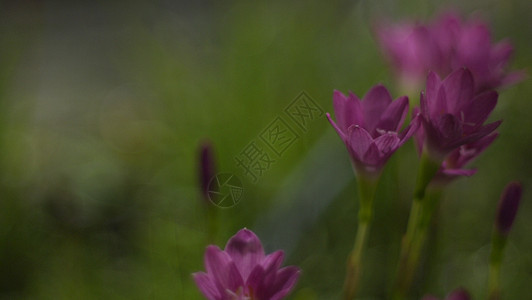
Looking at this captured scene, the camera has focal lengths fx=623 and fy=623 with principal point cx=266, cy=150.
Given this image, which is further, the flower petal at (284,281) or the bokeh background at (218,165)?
the bokeh background at (218,165)

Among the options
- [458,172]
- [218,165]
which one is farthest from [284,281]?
[218,165]

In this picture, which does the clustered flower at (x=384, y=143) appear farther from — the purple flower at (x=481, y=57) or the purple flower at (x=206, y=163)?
the purple flower at (x=481, y=57)

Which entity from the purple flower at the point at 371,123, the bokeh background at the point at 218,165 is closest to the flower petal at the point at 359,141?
the purple flower at the point at 371,123

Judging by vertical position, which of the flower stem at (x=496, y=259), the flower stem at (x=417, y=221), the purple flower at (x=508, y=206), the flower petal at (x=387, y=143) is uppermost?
the flower petal at (x=387, y=143)

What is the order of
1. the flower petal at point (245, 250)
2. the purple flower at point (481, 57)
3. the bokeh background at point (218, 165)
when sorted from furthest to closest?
the bokeh background at point (218, 165), the purple flower at point (481, 57), the flower petal at point (245, 250)

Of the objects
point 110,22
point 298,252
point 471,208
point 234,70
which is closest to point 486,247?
point 471,208

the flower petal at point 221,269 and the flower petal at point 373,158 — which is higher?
the flower petal at point 221,269

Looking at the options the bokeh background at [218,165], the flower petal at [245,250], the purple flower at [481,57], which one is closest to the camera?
the flower petal at [245,250]
